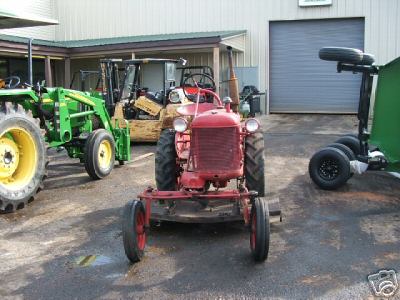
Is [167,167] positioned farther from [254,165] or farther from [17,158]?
[17,158]

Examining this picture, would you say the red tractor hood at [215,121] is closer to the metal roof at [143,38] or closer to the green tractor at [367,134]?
the green tractor at [367,134]

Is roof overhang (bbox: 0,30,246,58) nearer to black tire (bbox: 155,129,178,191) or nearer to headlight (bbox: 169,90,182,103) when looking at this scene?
headlight (bbox: 169,90,182,103)

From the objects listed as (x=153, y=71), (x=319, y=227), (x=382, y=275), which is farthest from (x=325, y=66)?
(x=382, y=275)

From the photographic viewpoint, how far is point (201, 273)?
4188 millimetres

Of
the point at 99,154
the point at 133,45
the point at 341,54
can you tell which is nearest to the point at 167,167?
the point at 99,154

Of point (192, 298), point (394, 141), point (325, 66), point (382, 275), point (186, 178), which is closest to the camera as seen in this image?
point (192, 298)

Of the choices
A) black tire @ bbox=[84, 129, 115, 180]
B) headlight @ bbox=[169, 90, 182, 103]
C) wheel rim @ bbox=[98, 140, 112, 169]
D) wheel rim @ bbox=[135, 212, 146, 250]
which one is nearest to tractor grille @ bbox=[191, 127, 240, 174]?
wheel rim @ bbox=[135, 212, 146, 250]

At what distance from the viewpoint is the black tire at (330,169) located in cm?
680

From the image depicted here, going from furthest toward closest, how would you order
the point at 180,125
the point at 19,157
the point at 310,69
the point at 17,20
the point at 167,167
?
the point at 310,69 < the point at 19,157 < the point at 17,20 < the point at 167,167 < the point at 180,125

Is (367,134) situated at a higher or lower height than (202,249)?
higher

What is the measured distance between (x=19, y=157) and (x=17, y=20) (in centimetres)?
A: 173

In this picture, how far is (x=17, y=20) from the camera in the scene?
636 cm

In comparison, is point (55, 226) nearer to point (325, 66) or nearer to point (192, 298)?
point (192, 298)

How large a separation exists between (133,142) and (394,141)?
7.14 meters
